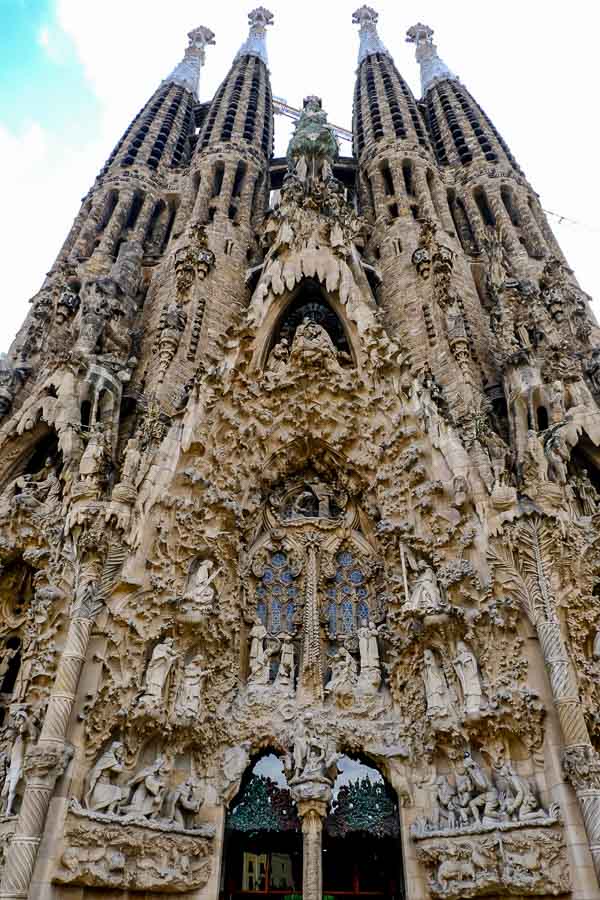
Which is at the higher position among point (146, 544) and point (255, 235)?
point (255, 235)

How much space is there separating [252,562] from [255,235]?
10150 mm

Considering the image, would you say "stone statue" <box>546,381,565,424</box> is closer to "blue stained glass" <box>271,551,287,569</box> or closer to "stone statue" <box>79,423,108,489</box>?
"blue stained glass" <box>271,551,287,569</box>

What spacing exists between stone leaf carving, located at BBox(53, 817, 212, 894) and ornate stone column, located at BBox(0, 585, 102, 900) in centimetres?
47

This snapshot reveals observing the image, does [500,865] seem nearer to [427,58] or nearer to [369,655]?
[369,655]

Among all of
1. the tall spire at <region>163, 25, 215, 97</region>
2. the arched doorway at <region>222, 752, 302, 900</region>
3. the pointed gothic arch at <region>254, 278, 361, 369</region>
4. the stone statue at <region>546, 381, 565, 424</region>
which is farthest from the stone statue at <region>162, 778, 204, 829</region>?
the tall spire at <region>163, 25, 215, 97</region>

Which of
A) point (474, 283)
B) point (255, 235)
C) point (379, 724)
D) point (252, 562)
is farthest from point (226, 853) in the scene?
point (255, 235)

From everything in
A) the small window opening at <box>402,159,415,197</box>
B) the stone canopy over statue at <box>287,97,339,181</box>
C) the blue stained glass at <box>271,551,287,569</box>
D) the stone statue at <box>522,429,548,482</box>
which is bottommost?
the blue stained glass at <box>271,551,287,569</box>

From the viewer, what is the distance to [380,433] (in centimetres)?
1019

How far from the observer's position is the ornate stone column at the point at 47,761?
628cm

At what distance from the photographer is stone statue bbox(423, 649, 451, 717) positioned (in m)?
7.88

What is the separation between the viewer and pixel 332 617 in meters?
9.88

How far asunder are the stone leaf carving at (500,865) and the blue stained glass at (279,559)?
4.43 metres

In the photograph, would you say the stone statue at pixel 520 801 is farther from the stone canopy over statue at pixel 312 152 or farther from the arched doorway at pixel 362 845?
the stone canopy over statue at pixel 312 152

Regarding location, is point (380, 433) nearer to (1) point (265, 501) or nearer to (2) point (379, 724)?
(1) point (265, 501)
